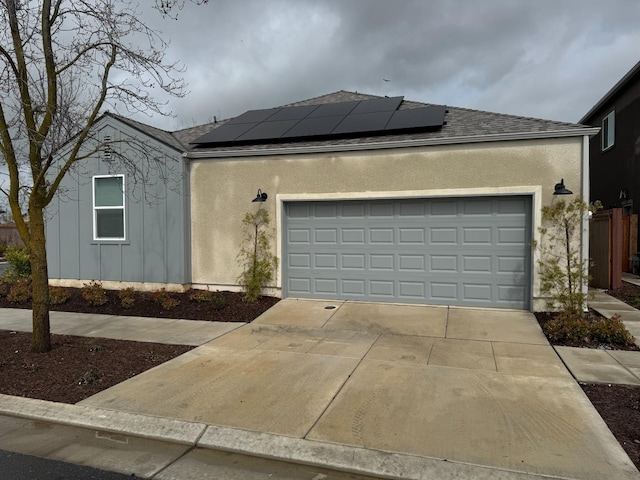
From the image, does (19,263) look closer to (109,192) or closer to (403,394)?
(109,192)

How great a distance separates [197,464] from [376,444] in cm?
153

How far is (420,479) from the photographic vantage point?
342 centimetres

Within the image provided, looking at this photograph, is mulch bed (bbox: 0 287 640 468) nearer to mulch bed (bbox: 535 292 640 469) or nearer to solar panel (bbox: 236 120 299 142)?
mulch bed (bbox: 535 292 640 469)

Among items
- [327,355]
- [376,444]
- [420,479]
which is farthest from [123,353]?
[420,479]

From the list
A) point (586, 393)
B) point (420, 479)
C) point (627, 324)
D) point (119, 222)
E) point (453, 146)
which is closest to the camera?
point (420, 479)

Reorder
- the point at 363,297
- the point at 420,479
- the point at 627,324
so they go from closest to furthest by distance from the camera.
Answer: the point at 420,479 < the point at 627,324 < the point at 363,297

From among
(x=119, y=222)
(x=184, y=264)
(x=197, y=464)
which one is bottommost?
(x=197, y=464)

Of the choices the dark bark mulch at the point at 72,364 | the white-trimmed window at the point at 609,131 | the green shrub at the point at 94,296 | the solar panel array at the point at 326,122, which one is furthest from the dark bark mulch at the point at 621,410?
the white-trimmed window at the point at 609,131

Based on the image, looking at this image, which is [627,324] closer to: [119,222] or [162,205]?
[162,205]

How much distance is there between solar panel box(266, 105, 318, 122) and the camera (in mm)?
12101

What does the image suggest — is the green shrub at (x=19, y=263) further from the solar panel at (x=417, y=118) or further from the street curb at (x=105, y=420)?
the solar panel at (x=417, y=118)

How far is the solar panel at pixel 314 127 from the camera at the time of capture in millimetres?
10305

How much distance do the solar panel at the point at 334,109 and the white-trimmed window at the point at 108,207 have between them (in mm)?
5334

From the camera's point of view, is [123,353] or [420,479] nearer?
[420,479]
